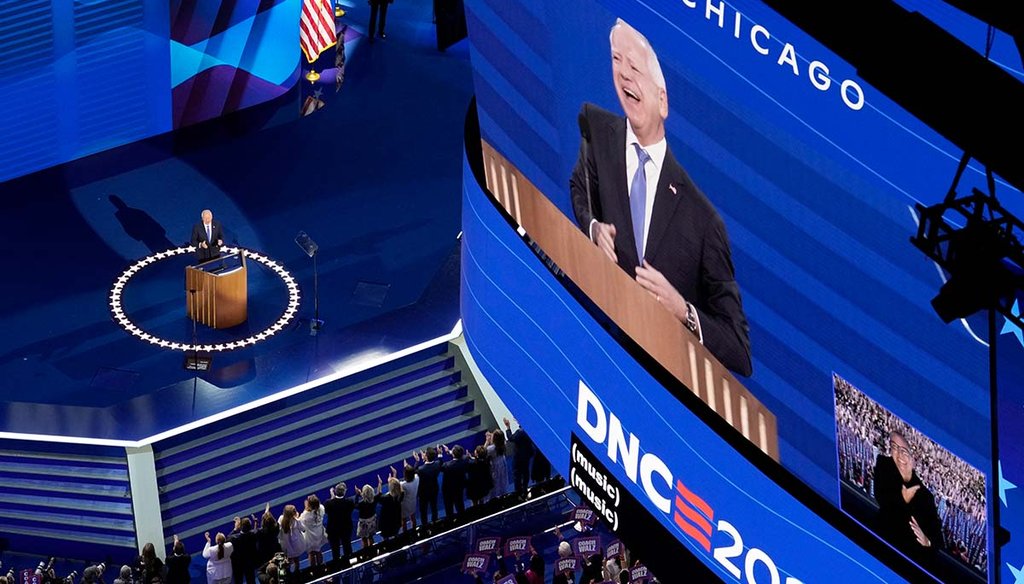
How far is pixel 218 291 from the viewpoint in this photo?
87.9 ft

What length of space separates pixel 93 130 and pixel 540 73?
59.1 ft

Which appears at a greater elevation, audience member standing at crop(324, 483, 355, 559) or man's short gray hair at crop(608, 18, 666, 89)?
man's short gray hair at crop(608, 18, 666, 89)

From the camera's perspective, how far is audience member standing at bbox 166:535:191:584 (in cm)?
2334

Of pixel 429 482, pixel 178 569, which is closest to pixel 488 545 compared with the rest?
pixel 429 482

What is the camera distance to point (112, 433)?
25.5 m

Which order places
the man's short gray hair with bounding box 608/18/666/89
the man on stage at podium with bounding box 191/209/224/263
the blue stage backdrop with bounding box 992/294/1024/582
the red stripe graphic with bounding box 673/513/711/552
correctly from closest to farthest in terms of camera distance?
1. the blue stage backdrop with bounding box 992/294/1024/582
2. the man's short gray hair with bounding box 608/18/666/89
3. the red stripe graphic with bounding box 673/513/711/552
4. the man on stage at podium with bounding box 191/209/224/263

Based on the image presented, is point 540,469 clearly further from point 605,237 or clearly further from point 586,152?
point 586,152

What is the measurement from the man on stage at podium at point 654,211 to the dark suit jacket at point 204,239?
1325cm

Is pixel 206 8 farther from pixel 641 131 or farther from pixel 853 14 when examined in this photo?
pixel 853 14

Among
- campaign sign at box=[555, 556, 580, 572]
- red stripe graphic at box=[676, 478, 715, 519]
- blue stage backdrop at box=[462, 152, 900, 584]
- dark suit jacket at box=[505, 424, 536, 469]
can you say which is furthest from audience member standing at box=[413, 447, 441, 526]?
red stripe graphic at box=[676, 478, 715, 519]

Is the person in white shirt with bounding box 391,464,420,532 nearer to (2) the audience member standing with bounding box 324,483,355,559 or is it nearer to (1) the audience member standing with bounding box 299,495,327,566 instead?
(2) the audience member standing with bounding box 324,483,355,559

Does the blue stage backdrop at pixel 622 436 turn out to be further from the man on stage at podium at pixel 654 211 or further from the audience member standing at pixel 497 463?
the audience member standing at pixel 497 463

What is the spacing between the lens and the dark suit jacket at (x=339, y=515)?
79.8 feet

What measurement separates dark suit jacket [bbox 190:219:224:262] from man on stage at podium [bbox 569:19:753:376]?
13251 millimetres
